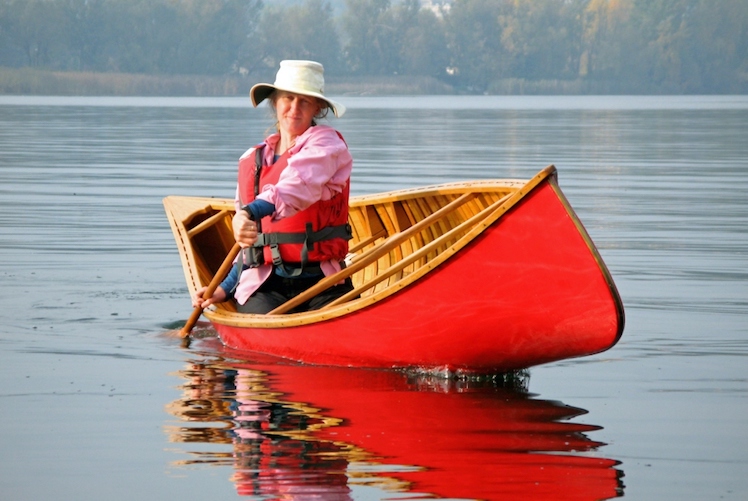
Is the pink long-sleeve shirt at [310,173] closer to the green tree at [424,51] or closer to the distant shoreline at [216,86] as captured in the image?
the distant shoreline at [216,86]

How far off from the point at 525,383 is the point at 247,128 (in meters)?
32.8

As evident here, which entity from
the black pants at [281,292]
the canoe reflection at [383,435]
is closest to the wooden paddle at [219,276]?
the black pants at [281,292]

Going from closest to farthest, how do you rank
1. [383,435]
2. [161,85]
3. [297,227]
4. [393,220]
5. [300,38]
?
[383,435]
[297,227]
[393,220]
[161,85]
[300,38]

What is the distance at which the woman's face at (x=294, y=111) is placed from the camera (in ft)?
22.1

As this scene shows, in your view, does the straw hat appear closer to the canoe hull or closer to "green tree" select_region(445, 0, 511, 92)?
the canoe hull

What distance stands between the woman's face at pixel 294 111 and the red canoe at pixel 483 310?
0.78m

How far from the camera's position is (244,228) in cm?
667

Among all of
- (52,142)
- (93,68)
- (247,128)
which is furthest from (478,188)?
(93,68)

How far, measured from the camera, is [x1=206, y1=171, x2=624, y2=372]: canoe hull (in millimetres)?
5859

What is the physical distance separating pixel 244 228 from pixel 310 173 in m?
0.45

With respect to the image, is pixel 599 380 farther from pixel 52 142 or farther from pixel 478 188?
pixel 52 142

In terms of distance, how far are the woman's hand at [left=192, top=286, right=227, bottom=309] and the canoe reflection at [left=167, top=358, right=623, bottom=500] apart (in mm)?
582

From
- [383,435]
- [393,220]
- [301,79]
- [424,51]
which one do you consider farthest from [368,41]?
[383,435]

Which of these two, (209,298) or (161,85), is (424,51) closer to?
(161,85)
